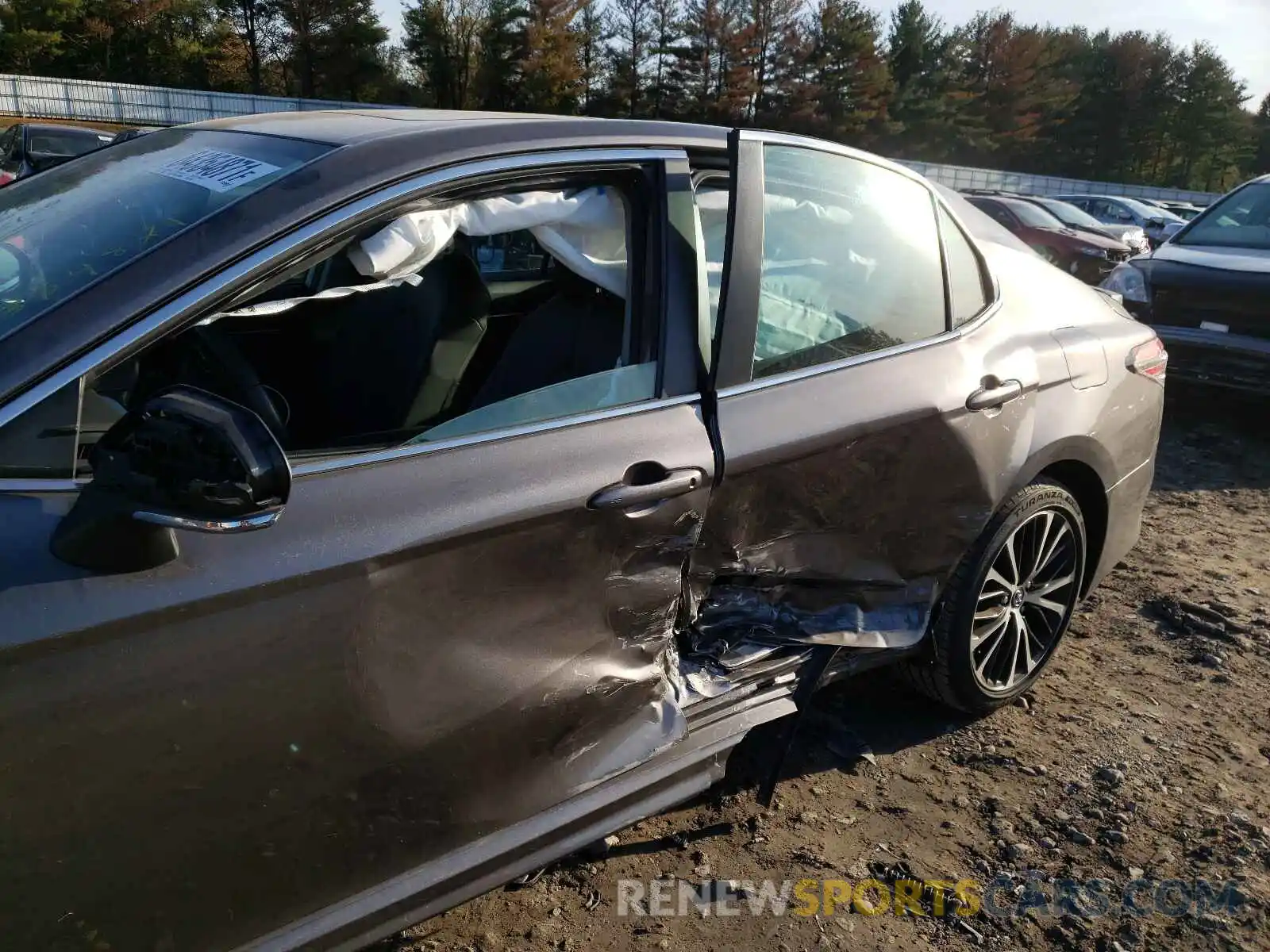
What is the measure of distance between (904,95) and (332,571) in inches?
2197

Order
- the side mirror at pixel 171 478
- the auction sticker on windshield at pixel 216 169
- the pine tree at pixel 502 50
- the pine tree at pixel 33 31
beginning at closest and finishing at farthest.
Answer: the side mirror at pixel 171 478 → the auction sticker on windshield at pixel 216 169 → the pine tree at pixel 33 31 → the pine tree at pixel 502 50

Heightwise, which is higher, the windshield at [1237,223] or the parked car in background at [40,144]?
the parked car in background at [40,144]

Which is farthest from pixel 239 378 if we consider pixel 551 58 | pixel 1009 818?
pixel 551 58

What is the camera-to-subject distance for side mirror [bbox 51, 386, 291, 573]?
1.32 m

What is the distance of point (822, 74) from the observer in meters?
48.5

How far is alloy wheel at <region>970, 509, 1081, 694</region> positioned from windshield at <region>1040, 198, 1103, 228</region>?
50.3 ft

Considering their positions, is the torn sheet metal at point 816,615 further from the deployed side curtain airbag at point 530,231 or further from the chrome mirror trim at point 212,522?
the chrome mirror trim at point 212,522

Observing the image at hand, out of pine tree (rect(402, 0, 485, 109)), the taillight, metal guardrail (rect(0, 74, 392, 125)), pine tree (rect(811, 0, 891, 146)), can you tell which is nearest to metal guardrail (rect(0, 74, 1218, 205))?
metal guardrail (rect(0, 74, 392, 125))

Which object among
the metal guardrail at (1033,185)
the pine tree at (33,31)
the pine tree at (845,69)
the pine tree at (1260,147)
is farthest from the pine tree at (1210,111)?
the pine tree at (33,31)

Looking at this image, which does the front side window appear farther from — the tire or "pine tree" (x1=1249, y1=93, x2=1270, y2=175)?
"pine tree" (x1=1249, y1=93, x2=1270, y2=175)

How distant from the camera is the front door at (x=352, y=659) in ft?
4.51

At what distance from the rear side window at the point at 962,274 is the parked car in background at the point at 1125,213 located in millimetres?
20918

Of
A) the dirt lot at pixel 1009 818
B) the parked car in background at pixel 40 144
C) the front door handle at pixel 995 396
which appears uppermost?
the parked car in background at pixel 40 144

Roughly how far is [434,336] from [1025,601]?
2033 millimetres
